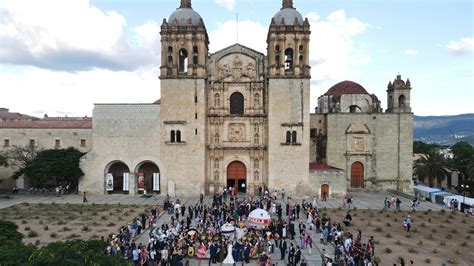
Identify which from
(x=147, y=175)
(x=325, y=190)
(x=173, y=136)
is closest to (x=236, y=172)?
(x=173, y=136)

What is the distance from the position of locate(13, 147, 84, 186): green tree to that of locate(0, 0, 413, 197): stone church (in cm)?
105

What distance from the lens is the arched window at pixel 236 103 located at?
39.1 m

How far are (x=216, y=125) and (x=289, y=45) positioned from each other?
10.8m

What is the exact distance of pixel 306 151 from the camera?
37.6 m

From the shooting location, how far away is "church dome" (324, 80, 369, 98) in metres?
46.7

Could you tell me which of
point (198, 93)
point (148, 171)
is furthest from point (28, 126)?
point (198, 93)

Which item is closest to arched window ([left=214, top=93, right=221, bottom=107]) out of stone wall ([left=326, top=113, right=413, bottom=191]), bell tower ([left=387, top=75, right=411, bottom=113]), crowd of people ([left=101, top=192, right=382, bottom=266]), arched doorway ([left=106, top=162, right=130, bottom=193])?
arched doorway ([left=106, top=162, right=130, bottom=193])

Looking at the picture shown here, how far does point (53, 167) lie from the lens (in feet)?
119

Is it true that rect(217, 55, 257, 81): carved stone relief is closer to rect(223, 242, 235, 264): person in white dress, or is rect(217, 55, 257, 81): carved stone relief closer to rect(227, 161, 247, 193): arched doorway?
rect(227, 161, 247, 193): arched doorway

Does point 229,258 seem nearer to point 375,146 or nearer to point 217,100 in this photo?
point 217,100

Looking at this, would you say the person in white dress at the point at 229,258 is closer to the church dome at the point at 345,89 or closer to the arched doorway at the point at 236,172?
the arched doorway at the point at 236,172

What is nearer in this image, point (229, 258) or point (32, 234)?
point (229, 258)

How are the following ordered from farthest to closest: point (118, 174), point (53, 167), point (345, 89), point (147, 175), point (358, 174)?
point (345, 89) < point (358, 174) < point (118, 174) < point (147, 175) < point (53, 167)

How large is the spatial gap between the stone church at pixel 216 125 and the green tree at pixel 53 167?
41.2 inches
